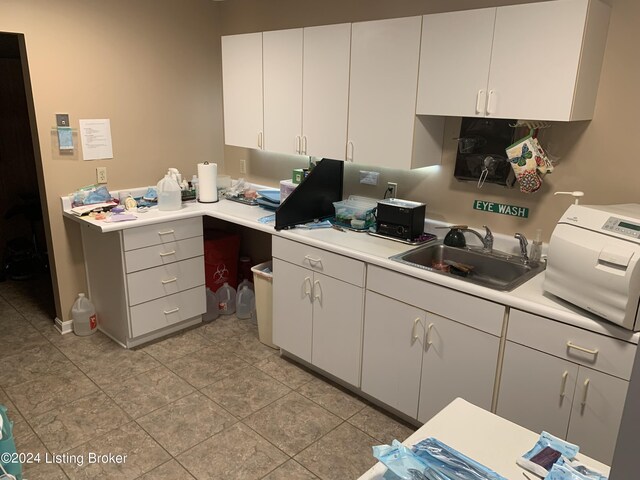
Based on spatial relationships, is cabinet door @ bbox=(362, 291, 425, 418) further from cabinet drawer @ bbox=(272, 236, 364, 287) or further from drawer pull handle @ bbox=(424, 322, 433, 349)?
cabinet drawer @ bbox=(272, 236, 364, 287)

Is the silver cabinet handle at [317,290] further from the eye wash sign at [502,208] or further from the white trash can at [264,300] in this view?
the eye wash sign at [502,208]

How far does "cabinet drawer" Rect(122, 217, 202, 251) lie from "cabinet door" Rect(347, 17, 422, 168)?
1.33 metres

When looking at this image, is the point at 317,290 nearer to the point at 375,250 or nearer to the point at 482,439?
the point at 375,250

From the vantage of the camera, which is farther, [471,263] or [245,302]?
[245,302]

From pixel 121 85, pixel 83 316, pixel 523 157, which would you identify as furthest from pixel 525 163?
pixel 83 316

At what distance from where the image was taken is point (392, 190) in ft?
10.2

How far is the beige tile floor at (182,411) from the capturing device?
2.33 meters

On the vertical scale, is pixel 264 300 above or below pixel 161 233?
below

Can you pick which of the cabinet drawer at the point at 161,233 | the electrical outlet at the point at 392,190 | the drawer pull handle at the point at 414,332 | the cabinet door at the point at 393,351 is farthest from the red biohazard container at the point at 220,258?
the drawer pull handle at the point at 414,332

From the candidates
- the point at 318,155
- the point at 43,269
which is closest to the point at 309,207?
the point at 318,155

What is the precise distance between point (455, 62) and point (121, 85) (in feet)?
7.79

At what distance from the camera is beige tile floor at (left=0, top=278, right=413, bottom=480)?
7.66 feet

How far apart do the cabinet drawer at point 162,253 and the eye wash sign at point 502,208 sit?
1.94m

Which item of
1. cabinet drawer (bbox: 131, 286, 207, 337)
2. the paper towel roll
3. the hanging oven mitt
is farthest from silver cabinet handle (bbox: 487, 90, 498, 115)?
cabinet drawer (bbox: 131, 286, 207, 337)
